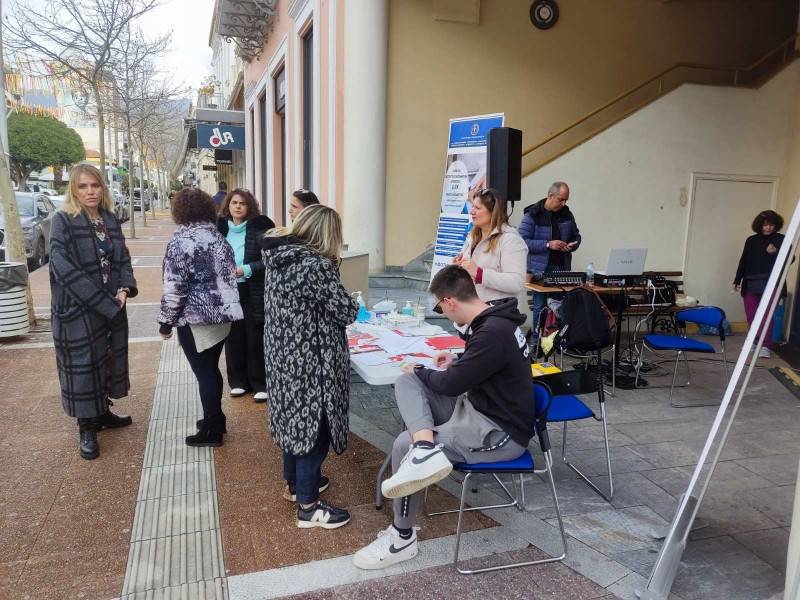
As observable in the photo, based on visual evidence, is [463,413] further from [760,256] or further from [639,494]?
[760,256]

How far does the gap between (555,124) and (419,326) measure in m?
5.78

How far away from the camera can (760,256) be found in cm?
672

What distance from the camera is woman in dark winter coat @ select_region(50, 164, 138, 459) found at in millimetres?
3732

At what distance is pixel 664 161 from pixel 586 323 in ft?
14.3

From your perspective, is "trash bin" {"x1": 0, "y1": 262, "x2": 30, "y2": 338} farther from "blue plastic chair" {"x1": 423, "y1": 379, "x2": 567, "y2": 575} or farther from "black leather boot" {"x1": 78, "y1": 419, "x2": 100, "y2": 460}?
"blue plastic chair" {"x1": 423, "y1": 379, "x2": 567, "y2": 575}

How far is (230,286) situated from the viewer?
3.90 metres

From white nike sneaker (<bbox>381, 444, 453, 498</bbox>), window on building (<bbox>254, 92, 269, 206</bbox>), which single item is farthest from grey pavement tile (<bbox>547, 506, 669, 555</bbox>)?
window on building (<bbox>254, 92, 269, 206</bbox>)

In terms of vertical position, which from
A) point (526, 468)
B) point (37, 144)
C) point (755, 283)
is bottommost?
point (526, 468)

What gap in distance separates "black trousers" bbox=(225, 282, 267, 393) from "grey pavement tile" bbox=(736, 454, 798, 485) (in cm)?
377

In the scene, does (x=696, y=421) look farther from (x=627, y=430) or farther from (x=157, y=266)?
(x=157, y=266)

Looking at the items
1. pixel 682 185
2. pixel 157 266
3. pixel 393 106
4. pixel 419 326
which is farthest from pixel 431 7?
pixel 157 266

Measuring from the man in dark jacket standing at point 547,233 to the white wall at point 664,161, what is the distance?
4.29 ft

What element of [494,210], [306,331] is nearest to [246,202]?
[494,210]

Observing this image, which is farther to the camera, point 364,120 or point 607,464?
point 364,120
